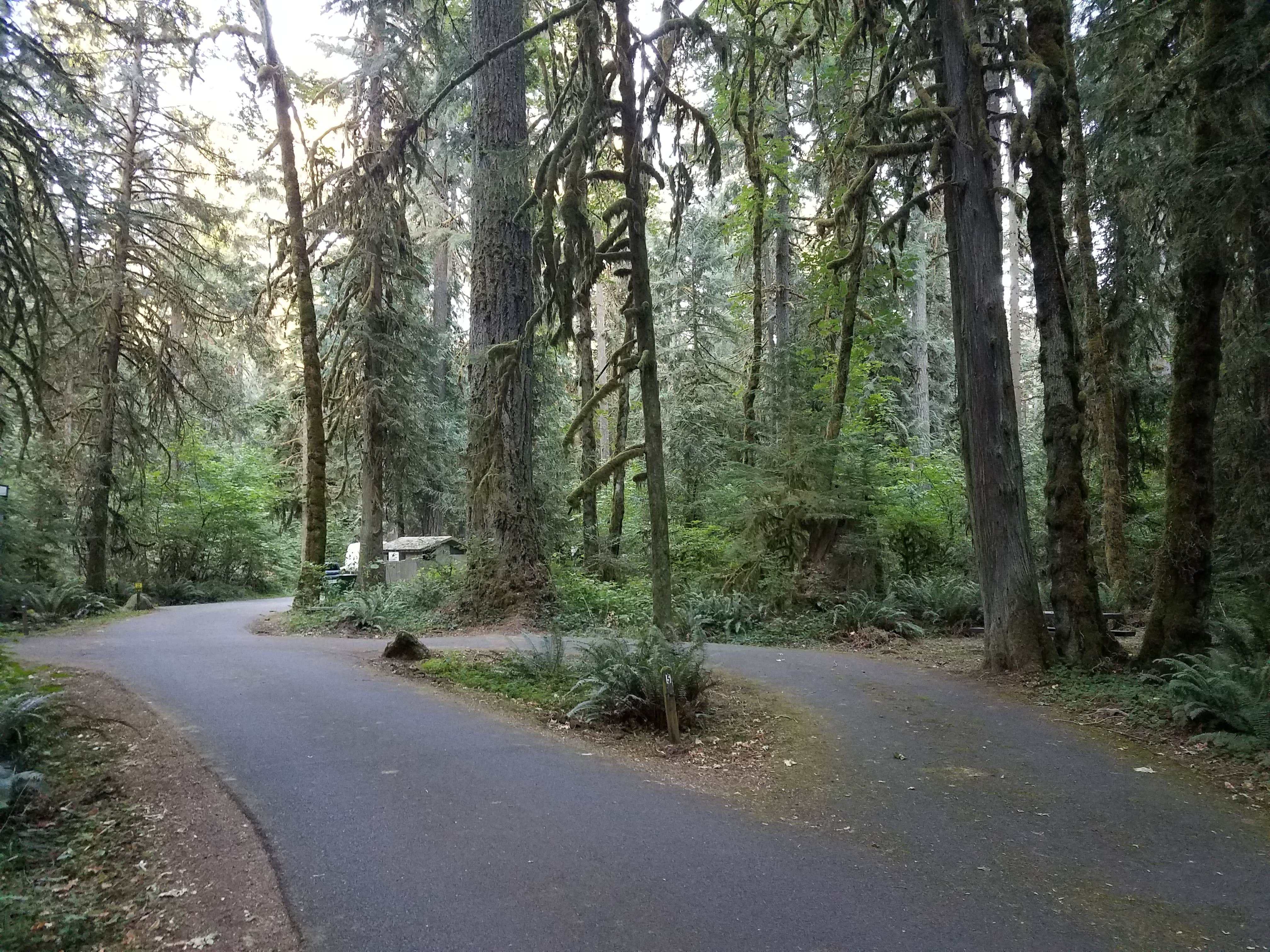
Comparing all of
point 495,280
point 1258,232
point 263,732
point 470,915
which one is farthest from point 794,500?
point 470,915

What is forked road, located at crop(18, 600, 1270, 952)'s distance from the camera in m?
3.57

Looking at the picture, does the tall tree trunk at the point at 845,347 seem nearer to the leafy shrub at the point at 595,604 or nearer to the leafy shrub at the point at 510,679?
the leafy shrub at the point at 595,604

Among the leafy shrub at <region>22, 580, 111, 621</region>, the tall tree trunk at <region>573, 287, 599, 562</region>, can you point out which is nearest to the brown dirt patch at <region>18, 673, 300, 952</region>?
the tall tree trunk at <region>573, 287, 599, 562</region>

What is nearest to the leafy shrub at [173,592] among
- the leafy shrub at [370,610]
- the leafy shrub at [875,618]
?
the leafy shrub at [370,610]

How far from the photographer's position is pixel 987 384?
30.0 ft

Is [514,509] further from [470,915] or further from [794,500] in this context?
[470,915]

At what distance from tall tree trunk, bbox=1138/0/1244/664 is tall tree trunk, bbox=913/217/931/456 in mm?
19226

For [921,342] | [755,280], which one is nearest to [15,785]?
[755,280]

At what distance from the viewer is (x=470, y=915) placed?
3.66 m

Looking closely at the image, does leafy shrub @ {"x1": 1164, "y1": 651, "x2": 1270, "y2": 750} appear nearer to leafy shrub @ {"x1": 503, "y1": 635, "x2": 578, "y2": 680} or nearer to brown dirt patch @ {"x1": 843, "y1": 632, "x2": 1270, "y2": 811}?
brown dirt patch @ {"x1": 843, "y1": 632, "x2": 1270, "y2": 811}

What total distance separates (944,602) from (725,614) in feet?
11.9

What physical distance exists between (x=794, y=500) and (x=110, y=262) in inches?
643

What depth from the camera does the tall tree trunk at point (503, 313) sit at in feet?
41.0

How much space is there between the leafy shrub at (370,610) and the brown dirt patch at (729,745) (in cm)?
569
